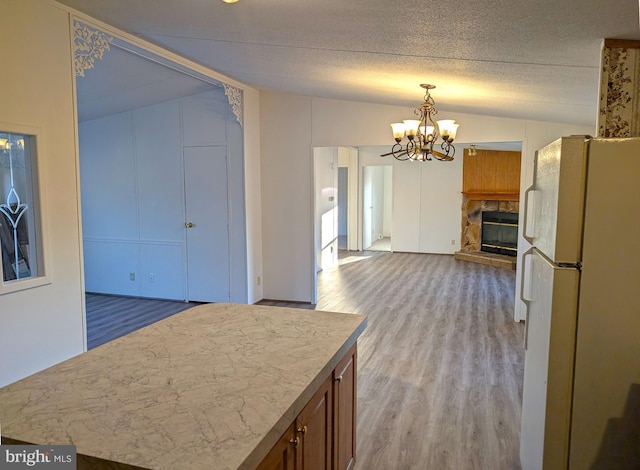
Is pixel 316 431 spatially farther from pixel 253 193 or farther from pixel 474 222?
pixel 474 222

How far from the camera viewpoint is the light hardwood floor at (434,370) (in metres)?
2.59

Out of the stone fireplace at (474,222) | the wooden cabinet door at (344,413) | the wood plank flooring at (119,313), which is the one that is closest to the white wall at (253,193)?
the wood plank flooring at (119,313)

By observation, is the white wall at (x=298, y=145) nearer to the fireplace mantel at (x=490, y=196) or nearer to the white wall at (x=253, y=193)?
the white wall at (x=253, y=193)

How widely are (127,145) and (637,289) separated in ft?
19.1

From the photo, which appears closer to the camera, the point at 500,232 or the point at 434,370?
the point at 434,370

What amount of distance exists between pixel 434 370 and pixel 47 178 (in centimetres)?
319

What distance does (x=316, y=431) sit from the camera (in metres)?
1.66

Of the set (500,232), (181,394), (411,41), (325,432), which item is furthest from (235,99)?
(500,232)

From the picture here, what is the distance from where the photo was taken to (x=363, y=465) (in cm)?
244

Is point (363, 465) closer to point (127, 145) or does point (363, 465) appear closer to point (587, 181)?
point (587, 181)

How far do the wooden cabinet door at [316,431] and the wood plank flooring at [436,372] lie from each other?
0.78 m

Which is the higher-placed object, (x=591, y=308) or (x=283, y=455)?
(x=591, y=308)

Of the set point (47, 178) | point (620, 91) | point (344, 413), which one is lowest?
point (344, 413)

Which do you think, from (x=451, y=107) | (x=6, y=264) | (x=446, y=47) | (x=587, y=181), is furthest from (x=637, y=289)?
(x=451, y=107)
